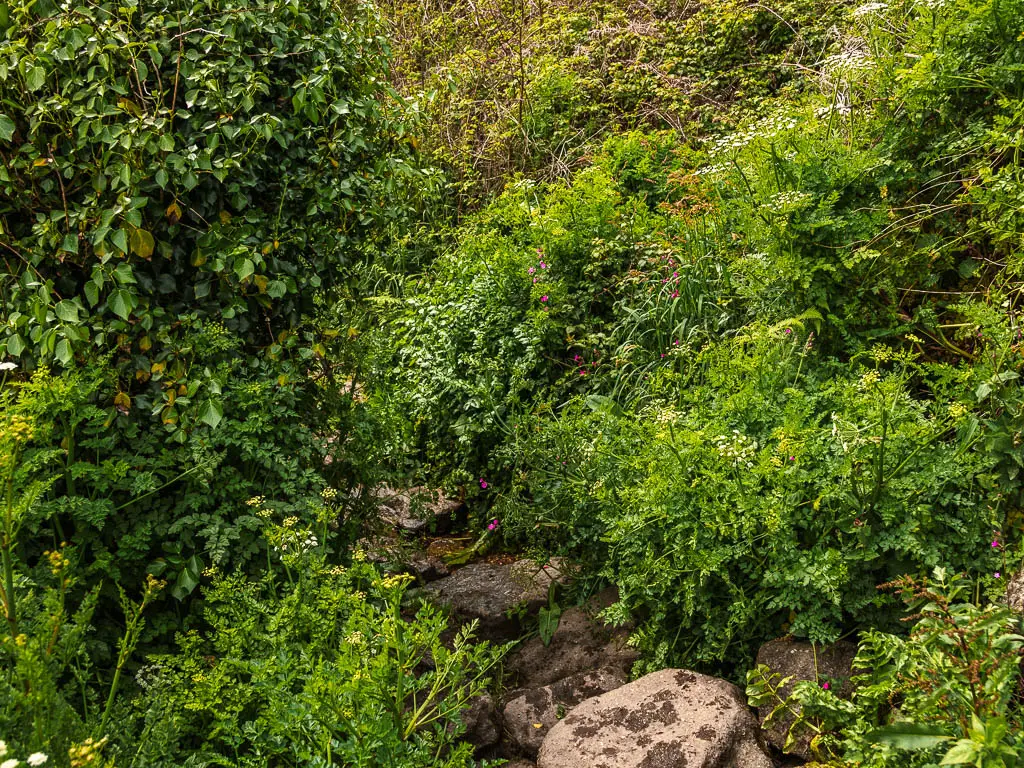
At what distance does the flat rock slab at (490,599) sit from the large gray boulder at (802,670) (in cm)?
120

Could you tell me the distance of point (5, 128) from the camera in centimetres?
254

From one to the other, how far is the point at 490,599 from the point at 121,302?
6.79ft

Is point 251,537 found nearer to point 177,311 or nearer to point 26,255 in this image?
point 177,311

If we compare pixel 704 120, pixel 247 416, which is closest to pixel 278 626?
pixel 247 416

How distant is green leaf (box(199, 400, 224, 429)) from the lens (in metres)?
2.71

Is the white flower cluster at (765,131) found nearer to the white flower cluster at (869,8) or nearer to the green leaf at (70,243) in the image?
the white flower cluster at (869,8)

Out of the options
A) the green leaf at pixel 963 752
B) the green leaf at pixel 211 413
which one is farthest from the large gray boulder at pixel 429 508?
the green leaf at pixel 963 752

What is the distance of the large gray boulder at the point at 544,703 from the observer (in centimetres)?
292

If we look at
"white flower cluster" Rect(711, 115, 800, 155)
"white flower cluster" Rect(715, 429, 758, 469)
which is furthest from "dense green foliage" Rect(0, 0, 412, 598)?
"white flower cluster" Rect(711, 115, 800, 155)

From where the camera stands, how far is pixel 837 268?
3379mm

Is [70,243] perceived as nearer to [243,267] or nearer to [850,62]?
[243,267]

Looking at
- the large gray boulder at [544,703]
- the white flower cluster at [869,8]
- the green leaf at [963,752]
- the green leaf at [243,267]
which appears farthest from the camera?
the white flower cluster at [869,8]

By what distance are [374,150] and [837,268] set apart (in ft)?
6.77

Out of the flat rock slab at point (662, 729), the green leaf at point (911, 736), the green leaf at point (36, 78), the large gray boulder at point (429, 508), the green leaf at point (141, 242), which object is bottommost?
the large gray boulder at point (429, 508)
